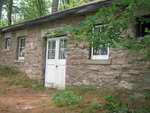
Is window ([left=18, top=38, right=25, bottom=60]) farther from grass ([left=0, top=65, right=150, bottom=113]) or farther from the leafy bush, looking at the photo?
the leafy bush

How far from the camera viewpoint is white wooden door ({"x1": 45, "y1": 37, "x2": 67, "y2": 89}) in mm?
7793

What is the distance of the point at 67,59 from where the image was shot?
744cm

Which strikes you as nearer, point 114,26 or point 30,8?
point 114,26

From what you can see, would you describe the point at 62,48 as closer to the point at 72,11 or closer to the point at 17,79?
the point at 72,11

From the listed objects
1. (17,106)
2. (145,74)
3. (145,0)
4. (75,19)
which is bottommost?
(17,106)

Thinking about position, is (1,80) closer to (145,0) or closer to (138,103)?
(138,103)

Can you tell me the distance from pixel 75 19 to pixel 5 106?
13.5ft

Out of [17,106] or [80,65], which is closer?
[17,106]

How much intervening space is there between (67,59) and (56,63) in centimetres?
87

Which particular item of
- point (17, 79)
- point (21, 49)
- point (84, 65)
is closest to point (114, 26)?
point (84, 65)

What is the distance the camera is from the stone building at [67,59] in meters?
5.58

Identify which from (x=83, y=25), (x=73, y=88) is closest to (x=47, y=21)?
(x=73, y=88)

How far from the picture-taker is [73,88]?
6938 mm

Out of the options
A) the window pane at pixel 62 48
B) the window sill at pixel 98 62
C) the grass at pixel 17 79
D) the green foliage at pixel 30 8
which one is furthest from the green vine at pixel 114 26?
the green foliage at pixel 30 8
